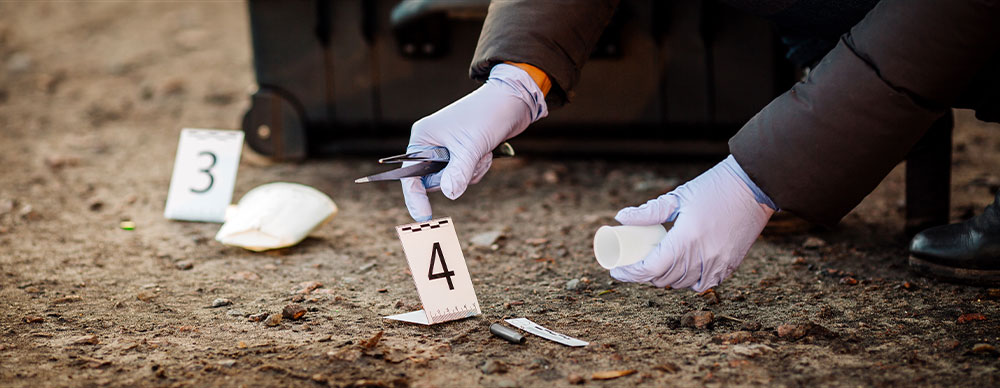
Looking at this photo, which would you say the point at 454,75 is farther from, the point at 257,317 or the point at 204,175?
the point at 257,317

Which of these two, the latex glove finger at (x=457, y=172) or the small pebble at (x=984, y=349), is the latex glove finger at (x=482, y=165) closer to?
the latex glove finger at (x=457, y=172)

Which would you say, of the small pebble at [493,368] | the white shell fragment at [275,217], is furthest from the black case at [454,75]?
the small pebble at [493,368]

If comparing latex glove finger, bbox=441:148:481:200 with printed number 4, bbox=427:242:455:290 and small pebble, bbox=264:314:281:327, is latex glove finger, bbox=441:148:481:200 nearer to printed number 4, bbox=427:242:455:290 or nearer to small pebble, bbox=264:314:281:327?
printed number 4, bbox=427:242:455:290

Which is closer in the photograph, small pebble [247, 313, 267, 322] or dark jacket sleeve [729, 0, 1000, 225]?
dark jacket sleeve [729, 0, 1000, 225]

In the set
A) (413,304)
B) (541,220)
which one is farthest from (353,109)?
(413,304)

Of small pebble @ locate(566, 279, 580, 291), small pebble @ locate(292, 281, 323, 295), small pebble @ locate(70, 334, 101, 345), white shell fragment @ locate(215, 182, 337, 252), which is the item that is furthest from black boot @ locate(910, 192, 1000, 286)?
small pebble @ locate(70, 334, 101, 345)

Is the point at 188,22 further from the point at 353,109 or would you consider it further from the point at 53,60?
the point at 353,109

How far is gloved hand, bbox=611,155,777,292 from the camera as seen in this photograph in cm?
144

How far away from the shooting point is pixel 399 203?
2.41 meters

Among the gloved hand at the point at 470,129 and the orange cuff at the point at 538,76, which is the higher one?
the orange cuff at the point at 538,76

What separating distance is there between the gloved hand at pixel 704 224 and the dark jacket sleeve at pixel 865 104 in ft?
0.18

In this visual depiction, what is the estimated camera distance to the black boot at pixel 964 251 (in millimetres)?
1634

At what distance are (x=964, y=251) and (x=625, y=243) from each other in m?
0.70

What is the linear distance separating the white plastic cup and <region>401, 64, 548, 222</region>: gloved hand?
265mm
